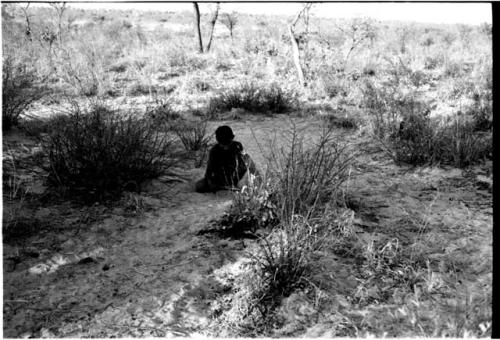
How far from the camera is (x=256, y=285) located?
2.03 m

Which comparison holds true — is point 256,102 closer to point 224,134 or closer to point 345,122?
point 345,122

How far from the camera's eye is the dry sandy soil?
6.31 ft

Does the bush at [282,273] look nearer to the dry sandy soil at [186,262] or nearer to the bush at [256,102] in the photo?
the dry sandy soil at [186,262]

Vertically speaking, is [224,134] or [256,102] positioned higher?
[256,102]

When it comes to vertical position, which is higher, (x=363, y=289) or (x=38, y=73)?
(x=38, y=73)

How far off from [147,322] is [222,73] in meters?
8.38

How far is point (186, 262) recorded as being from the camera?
2.42m

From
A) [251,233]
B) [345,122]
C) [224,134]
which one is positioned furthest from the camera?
[345,122]

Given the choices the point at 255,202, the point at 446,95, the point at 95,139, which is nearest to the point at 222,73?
the point at 446,95

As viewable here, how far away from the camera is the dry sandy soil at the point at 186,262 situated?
1.92 m

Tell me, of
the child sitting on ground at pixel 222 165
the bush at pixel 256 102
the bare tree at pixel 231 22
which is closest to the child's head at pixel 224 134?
the child sitting on ground at pixel 222 165

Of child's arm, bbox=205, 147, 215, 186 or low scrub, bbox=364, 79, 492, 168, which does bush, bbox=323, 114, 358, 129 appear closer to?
low scrub, bbox=364, 79, 492, 168

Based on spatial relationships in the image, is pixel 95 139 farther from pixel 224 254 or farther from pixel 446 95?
pixel 446 95

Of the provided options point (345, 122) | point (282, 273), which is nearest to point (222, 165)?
point (282, 273)
